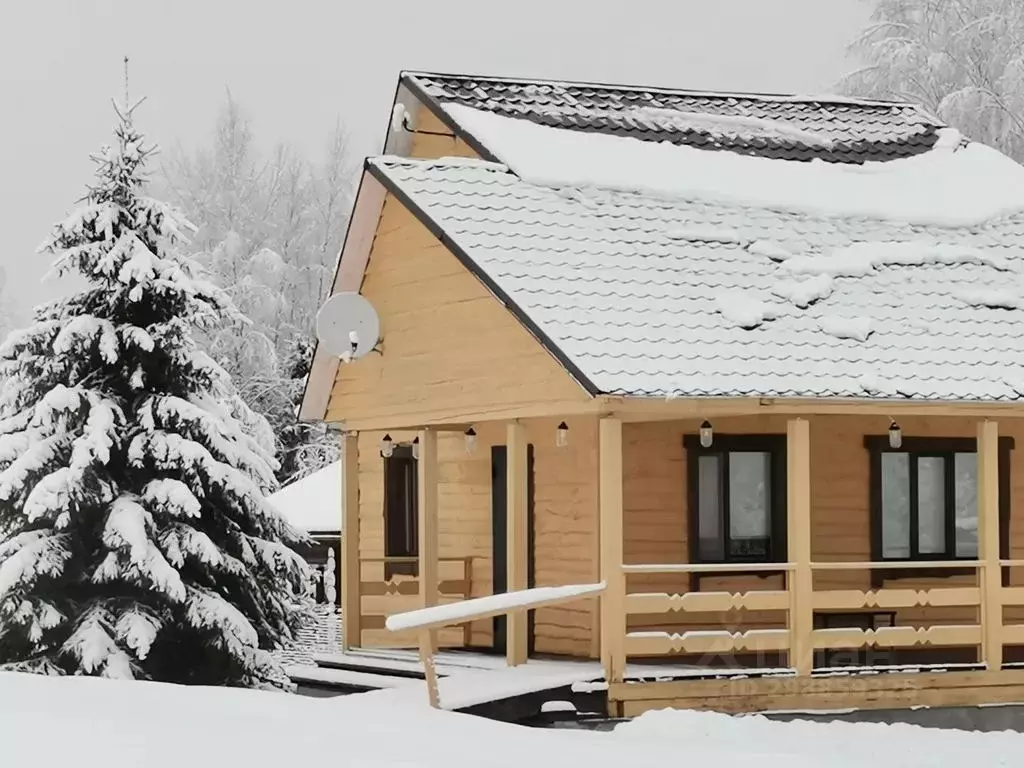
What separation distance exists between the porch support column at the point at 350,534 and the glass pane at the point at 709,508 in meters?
4.54

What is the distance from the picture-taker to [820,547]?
1809cm

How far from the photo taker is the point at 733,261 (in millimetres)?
17016

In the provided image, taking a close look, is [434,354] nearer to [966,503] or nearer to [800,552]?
[800,552]

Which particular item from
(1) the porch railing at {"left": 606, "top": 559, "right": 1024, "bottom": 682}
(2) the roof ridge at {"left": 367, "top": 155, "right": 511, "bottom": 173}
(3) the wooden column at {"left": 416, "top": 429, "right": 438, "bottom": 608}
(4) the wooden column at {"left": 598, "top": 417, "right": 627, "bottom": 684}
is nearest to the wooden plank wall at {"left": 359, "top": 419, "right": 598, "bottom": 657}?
(3) the wooden column at {"left": 416, "top": 429, "right": 438, "bottom": 608}

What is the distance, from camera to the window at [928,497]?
18172 millimetres

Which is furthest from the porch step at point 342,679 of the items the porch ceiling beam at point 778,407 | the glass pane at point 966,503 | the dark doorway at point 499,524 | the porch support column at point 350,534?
the glass pane at point 966,503

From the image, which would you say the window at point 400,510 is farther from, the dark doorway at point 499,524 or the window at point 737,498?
the window at point 737,498

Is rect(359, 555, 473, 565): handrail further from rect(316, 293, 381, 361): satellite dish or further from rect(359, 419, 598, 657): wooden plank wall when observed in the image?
rect(316, 293, 381, 361): satellite dish

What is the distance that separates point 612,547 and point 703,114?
732 centimetres

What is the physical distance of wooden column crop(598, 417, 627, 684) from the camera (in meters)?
15.0

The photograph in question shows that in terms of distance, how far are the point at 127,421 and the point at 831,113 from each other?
918 cm

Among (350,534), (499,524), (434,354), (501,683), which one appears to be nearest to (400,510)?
(350,534)

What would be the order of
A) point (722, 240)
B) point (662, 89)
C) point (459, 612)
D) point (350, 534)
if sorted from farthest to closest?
point (662, 89), point (350, 534), point (722, 240), point (459, 612)

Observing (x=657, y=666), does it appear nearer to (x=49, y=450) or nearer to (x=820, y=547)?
(x=820, y=547)
